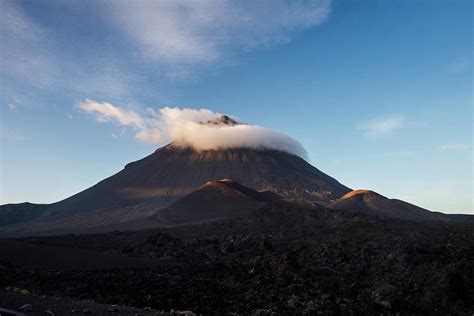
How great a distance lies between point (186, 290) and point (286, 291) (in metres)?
4.65

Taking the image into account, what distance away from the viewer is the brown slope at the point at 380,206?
102 meters

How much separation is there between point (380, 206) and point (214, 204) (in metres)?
43.0

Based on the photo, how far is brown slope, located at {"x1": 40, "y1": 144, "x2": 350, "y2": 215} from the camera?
14550 cm

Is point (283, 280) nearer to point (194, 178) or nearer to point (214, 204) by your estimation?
point (214, 204)

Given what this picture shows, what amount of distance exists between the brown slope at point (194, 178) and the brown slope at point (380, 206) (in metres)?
21.6

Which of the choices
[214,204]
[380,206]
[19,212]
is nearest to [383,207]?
[380,206]

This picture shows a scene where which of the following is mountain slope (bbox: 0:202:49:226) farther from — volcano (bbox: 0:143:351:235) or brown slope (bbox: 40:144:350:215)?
brown slope (bbox: 40:144:350:215)

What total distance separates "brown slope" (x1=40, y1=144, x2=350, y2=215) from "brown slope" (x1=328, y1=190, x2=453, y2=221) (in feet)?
71.0

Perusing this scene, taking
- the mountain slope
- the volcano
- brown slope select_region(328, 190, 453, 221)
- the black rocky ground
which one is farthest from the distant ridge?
the mountain slope

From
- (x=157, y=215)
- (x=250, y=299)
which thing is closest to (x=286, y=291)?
(x=250, y=299)

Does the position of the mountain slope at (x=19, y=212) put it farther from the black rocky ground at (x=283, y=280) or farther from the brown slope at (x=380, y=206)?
the black rocky ground at (x=283, y=280)

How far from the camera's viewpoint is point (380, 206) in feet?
362

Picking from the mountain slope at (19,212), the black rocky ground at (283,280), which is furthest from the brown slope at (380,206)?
the mountain slope at (19,212)

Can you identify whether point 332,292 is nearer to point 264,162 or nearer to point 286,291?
point 286,291
